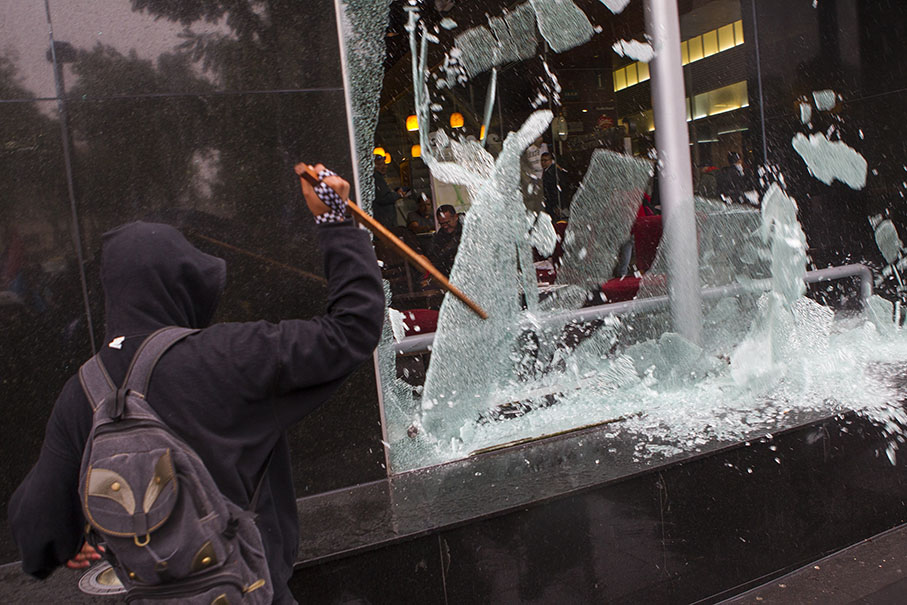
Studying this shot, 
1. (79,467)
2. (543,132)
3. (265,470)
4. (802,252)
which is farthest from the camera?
(802,252)

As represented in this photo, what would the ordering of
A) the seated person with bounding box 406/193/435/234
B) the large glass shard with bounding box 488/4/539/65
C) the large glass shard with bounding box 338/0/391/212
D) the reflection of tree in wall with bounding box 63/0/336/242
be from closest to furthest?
the reflection of tree in wall with bounding box 63/0/336/242 → the large glass shard with bounding box 338/0/391/212 → the seated person with bounding box 406/193/435/234 → the large glass shard with bounding box 488/4/539/65

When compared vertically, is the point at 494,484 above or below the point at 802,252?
below

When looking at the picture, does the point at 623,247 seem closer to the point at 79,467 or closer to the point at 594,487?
the point at 594,487

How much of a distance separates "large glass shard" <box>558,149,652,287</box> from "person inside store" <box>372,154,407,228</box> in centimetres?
101

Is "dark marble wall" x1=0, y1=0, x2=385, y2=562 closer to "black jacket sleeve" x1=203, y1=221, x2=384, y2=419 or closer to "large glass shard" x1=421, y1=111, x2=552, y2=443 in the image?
"large glass shard" x1=421, y1=111, x2=552, y2=443

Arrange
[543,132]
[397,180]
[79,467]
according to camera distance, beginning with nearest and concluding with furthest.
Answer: [79,467] < [397,180] < [543,132]

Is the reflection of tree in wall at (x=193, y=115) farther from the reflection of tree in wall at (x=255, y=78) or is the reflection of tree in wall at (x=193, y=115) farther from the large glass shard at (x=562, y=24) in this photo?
the large glass shard at (x=562, y=24)

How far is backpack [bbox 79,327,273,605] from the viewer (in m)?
1.44

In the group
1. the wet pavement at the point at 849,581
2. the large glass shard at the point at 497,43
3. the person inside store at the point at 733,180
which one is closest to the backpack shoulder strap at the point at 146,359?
the large glass shard at the point at 497,43

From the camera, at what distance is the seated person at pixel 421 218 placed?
373 cm

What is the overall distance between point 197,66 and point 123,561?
2275mm

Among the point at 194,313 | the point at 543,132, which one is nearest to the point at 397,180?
the point at 543,132

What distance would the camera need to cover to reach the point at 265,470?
1.71 meters

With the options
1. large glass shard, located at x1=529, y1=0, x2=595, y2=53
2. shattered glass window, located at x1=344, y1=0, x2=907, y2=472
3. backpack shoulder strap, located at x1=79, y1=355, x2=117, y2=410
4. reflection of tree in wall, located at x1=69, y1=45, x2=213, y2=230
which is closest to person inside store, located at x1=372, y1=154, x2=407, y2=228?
shattered glass window, located at x1=344, y1=0, x2=907, y2=472
